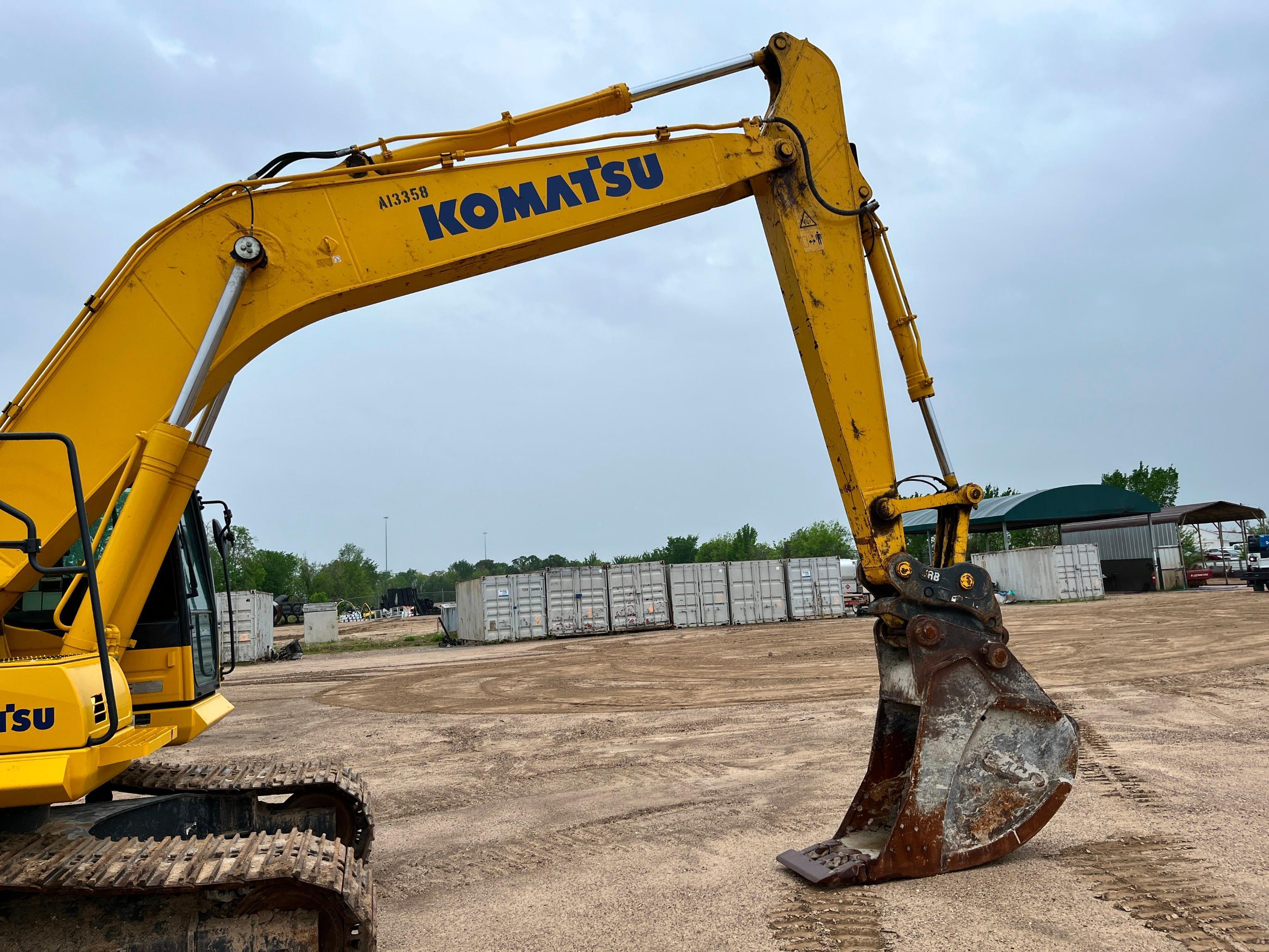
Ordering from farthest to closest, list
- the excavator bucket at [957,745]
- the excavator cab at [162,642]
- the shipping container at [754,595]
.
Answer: the shipping container at [754,595], the excavator bucket at [957,745], the excavator cab at [162,642]

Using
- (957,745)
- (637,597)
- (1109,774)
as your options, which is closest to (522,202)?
(957,745)

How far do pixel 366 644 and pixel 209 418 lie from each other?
1177 inches

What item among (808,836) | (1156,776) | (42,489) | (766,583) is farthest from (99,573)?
(766,583)

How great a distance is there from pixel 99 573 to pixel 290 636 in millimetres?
41475

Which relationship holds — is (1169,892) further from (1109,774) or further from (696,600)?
(696,600)

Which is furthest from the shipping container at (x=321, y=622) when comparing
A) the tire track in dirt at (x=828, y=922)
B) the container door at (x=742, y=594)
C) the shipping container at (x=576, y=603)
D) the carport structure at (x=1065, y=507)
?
the tire track in dirt at (x=828, y=922)

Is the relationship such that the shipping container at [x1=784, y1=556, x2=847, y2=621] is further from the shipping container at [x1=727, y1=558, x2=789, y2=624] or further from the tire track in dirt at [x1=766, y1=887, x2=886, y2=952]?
the tire track in dirt at [x1=766, y1=887, x2=886, y2=952]

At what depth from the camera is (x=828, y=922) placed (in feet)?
14.4

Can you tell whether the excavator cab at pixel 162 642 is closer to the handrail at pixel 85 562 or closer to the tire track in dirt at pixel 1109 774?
the handrail at pixel 85 562

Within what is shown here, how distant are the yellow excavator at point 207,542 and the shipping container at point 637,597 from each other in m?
25.3

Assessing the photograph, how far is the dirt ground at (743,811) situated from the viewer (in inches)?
173

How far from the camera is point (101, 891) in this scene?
331 centimetres

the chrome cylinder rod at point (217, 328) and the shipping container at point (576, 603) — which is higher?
the chrome cylinder rod at point (217, 328)

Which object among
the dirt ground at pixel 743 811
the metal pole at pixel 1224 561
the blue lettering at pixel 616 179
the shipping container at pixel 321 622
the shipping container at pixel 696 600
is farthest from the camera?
the metal pole at pixel 1224 561
